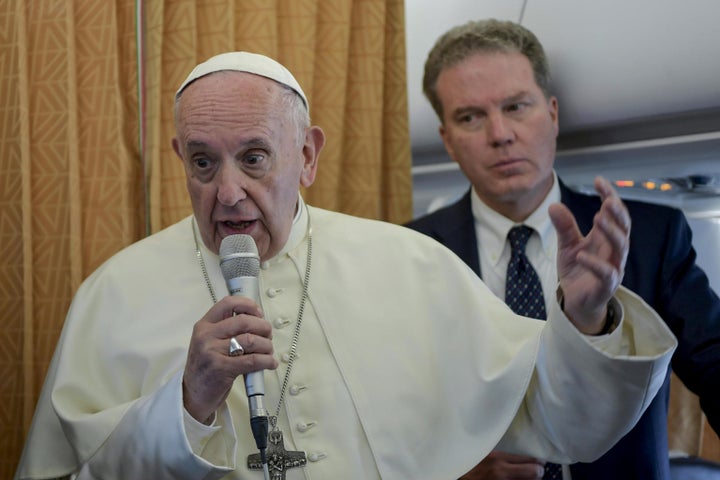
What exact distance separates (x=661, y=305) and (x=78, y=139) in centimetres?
191

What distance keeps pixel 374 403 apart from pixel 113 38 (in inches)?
59.2

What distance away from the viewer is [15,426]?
3020mm

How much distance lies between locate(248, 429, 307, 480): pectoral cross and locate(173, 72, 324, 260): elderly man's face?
49cm

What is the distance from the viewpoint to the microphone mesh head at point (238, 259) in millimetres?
2051

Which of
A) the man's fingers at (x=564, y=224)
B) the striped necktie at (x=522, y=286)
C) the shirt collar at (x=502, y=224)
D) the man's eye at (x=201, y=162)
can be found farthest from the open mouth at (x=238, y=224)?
the shirt collar at (x=502, y=224)

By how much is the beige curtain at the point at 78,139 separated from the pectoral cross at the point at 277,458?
99cm

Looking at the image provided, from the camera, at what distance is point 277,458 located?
2332 mm

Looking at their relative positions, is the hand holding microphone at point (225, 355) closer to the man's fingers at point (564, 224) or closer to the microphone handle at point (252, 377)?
the microphone handle at point (252, 377)

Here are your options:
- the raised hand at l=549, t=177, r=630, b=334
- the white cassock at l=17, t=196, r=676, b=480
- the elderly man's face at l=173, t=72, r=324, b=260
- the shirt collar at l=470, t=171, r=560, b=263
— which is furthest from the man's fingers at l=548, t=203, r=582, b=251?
the shirt collar at l=470, t=171, r=560, b=263

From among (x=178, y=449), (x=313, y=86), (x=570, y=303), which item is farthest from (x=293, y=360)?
(x=313, y=86)

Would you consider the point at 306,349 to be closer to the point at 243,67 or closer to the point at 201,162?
the point at 201,162

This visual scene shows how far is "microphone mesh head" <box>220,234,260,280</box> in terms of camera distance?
6.73ft

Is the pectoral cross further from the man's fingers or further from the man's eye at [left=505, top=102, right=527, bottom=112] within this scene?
the man's eye at [left=505, top=102, right=527, bottom=112]

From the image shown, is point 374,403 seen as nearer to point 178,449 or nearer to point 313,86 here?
point 178,449
